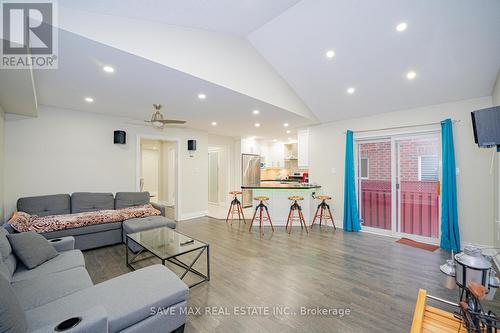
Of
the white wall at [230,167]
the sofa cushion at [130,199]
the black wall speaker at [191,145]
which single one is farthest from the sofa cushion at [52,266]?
the white wall at [230,167]

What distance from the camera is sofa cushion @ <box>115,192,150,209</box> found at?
4.64 m

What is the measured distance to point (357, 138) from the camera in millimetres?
5082

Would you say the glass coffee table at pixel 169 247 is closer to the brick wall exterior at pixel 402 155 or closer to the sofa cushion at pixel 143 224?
the sofa cushion at pixel 143 224

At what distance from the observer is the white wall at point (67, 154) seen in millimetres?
3809

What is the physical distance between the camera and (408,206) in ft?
14.7

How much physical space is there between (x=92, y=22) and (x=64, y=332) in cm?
254

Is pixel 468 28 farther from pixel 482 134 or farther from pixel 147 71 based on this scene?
pixel 147 71

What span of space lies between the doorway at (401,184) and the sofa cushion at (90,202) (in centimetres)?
567

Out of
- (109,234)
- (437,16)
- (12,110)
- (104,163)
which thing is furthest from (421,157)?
(12,110)

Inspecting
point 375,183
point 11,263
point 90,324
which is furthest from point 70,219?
point 375,183

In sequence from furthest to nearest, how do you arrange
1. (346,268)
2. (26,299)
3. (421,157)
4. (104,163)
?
1. (104,163)
2. (421,157)
3. (346,268)
4. (26,299)

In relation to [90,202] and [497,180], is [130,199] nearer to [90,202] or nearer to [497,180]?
[90,202]

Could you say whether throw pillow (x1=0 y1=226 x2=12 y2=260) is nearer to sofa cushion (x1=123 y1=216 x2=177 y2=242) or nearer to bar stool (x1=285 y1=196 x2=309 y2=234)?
sofa cushion (x1=123 y1=216 x2=177 y2=242)

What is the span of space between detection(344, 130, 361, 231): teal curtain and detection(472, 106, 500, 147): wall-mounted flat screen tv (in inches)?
115
